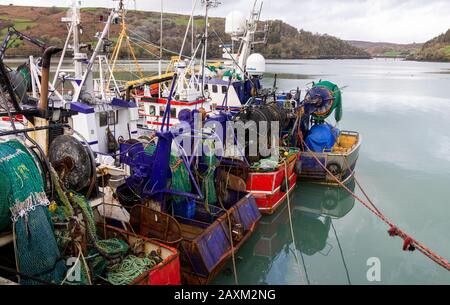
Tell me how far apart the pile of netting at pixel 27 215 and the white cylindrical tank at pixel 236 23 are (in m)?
13.9

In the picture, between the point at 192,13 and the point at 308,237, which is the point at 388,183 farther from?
the point at 192,13

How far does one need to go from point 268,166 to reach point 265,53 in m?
95.6

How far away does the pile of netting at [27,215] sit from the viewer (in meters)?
4.56

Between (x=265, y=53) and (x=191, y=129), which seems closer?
(x=191, y=129)

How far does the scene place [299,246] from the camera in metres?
9.53

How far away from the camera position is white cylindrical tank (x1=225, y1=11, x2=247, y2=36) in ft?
55.2

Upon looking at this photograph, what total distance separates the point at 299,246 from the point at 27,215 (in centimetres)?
696

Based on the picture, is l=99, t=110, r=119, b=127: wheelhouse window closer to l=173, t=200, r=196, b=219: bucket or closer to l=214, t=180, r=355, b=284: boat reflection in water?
l=173, t=200, r=196, b=219: bucket

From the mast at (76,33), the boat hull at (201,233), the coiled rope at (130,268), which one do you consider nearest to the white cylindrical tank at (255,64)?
the mast at (76,33)

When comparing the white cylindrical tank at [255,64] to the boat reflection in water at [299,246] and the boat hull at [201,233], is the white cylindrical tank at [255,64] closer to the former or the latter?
the boat reflection in water at [299,246]

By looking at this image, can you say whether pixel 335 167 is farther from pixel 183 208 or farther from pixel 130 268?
pixel 130 268

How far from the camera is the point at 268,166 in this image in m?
10.4

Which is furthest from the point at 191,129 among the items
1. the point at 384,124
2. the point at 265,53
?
the point at 265,53

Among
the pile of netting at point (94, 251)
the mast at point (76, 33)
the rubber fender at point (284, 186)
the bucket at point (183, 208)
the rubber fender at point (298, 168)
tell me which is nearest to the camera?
the pile of netting at point (94, 251)
